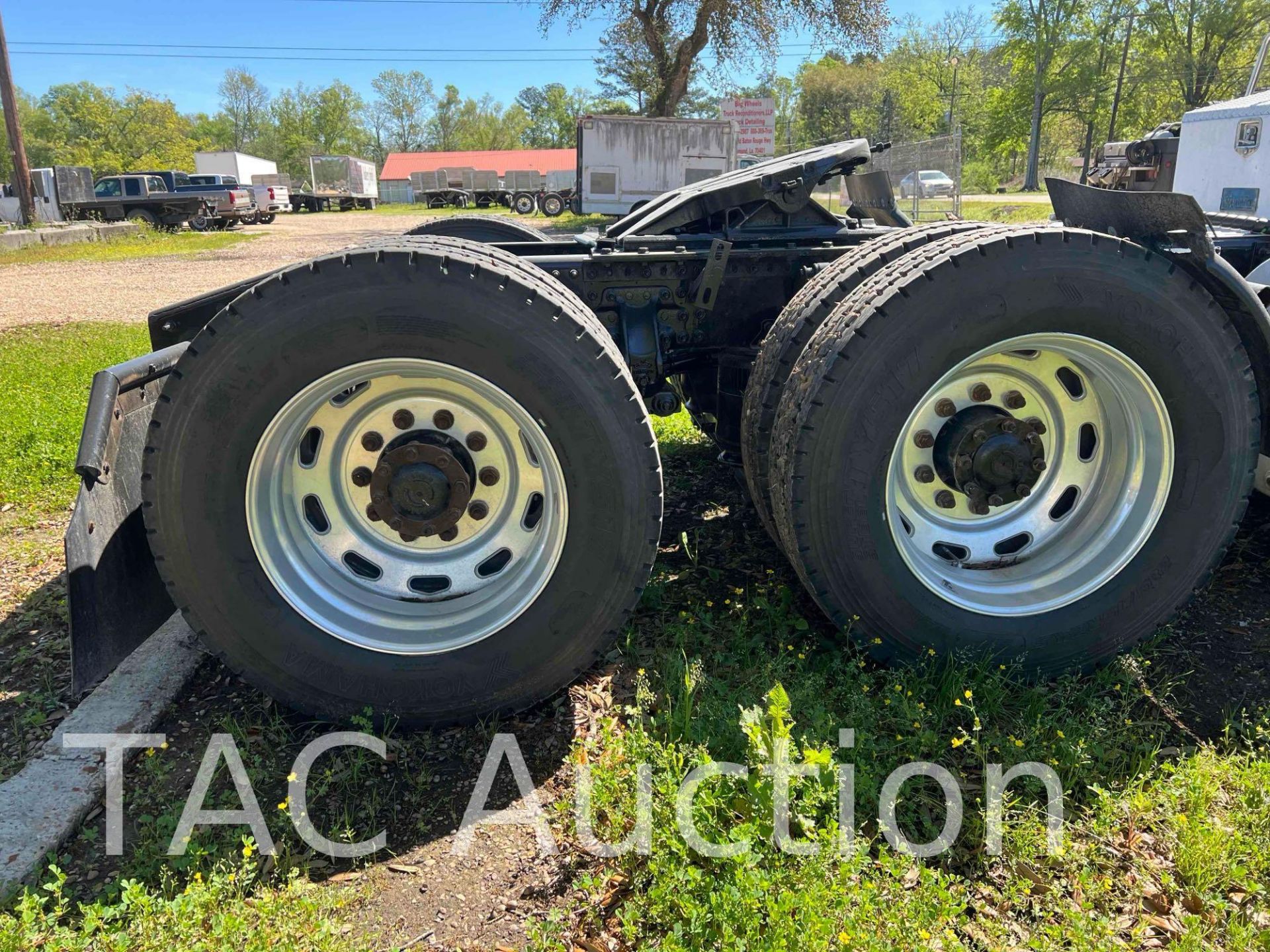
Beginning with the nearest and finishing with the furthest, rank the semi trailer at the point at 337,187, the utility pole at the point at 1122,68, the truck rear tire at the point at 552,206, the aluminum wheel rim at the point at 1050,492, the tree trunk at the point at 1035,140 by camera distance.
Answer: the aluminum wheel rim at the point at 1050,492 < the truck rear tire at the point at 552,206 < the utility pole at the point at 1122,68 < the tree trunk at the point at 1035,140 < the semi trailer at the point at 337,187

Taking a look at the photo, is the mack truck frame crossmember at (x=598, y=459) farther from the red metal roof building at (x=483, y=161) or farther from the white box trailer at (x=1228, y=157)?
the red metal roof building at (x=483, y=161)

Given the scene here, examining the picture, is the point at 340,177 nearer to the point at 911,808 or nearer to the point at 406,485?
the point at 406,485

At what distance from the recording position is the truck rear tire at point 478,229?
4262 millimetres

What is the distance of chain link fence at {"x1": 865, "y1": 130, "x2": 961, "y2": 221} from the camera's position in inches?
657

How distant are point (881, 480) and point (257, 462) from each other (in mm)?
1813

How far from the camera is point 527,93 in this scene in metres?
100

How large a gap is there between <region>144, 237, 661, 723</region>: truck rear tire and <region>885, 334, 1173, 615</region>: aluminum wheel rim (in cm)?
98

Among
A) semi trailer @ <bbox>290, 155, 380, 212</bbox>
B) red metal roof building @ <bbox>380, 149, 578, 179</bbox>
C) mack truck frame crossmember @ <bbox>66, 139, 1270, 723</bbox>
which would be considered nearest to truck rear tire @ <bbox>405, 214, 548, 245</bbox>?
mack truck frame crossmember @ <bbox>66, 139, 1270, 723</bbox>

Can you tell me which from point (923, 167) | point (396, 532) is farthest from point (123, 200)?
point (396, 532)

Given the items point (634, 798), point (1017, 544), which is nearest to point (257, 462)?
point (634, 798)

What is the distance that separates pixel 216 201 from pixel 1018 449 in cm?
3639

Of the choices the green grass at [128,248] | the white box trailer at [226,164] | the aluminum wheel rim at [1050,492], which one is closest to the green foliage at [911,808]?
the aluminum wheel rim at [1050,492]

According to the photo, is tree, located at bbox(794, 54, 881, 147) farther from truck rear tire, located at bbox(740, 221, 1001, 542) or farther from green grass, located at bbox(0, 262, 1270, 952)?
green grass, located at bbox(0, 262, 1270, 952)

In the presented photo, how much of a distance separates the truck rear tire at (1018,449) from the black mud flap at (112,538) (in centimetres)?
197
